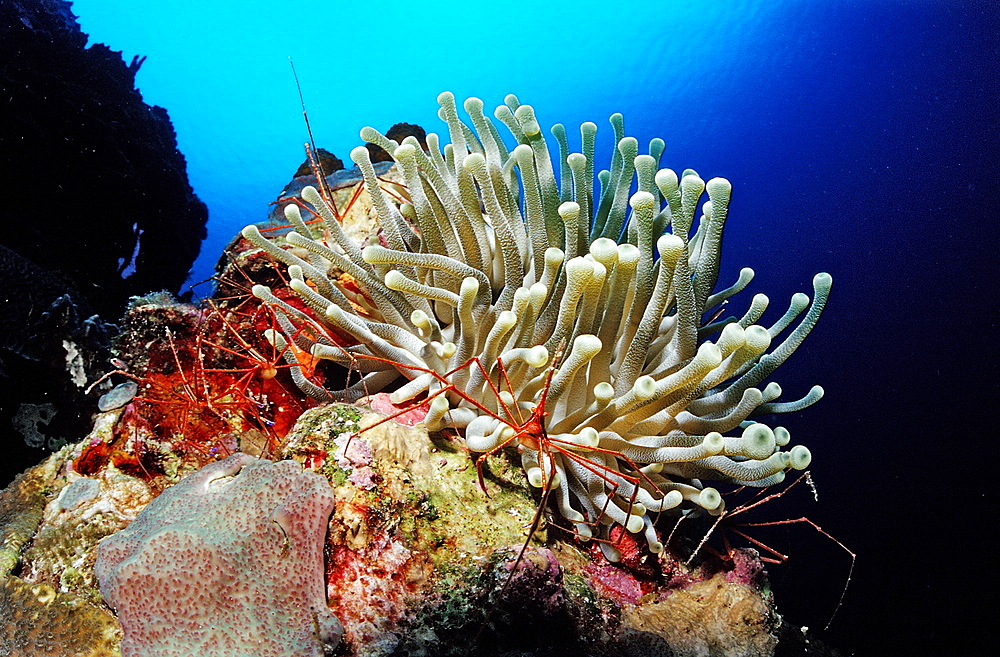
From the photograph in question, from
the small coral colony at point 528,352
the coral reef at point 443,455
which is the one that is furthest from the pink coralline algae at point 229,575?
the small coral colony at point 528,352

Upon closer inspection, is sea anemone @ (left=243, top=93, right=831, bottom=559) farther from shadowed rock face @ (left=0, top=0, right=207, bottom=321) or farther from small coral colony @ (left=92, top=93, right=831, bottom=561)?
shadowed rock face @ (left=0, top=0, right=207, bottom=321)

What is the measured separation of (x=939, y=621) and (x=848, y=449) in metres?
4.43

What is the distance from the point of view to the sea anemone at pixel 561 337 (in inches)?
56.3

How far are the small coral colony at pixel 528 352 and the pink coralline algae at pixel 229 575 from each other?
40cm

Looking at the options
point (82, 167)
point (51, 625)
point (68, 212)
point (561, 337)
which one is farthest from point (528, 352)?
point (82, 167)

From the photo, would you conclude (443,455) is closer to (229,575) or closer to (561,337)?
(561,337)

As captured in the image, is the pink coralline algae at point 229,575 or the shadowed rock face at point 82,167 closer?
the pink coralline algae at point 229,575

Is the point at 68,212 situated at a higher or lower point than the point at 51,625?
higher

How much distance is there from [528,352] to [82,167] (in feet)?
17.9

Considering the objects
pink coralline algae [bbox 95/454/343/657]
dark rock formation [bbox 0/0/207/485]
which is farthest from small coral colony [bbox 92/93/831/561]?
dark rock formation [bbox 0/0/207/485]

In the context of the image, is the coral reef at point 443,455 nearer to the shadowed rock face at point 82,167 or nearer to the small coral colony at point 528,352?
the small coral colony at point 528,352

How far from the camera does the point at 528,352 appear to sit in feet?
4.60

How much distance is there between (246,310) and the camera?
85.5 inches

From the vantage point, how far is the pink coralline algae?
39.4 inches
